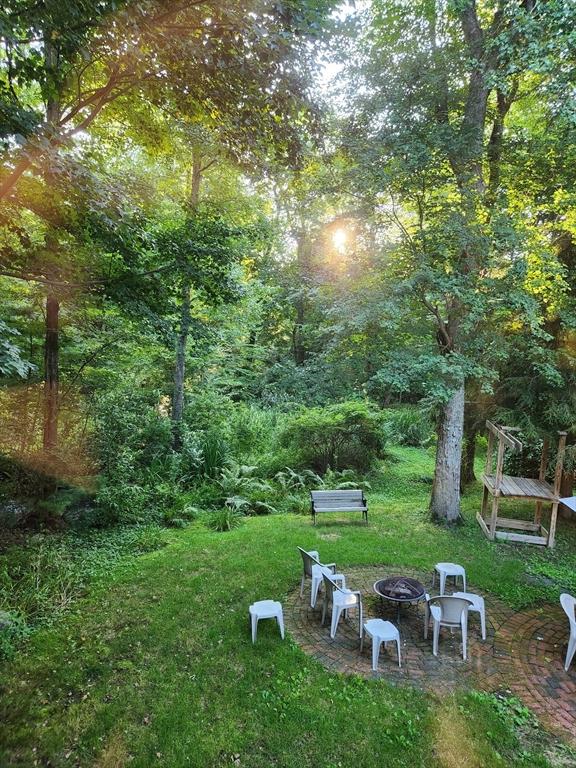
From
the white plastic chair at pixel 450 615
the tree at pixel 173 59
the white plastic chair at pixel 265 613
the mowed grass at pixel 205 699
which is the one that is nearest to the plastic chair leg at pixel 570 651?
the white plastic chair at pixel 450 615

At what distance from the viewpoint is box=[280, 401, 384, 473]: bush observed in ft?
39.3

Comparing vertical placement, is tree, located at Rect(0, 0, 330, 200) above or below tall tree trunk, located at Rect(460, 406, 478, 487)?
above

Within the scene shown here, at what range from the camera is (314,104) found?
4918mm

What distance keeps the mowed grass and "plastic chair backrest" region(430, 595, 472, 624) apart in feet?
2.80

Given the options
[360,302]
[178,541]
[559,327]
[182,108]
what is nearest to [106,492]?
[178,541]

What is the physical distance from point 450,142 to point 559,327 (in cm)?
467

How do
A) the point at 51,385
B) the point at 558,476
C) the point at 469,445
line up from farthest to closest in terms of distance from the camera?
1. the point at 469,445
2. the point at 558,476
3. the point at 51,385

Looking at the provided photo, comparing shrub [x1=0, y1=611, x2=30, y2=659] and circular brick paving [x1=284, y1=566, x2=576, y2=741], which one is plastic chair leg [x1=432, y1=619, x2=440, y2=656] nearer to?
circular brick paving [x1=284, y1=566, x2=576, y2=741]

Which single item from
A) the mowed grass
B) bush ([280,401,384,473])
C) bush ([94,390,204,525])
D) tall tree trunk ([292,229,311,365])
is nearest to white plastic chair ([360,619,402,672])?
the mowed grass

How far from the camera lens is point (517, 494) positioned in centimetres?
789

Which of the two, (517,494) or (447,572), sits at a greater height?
(517,494)

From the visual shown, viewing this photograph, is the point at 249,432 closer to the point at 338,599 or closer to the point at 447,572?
the point at 447,572

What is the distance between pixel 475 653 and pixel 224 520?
5039 millimetres

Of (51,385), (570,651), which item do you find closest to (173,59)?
(51,385)
